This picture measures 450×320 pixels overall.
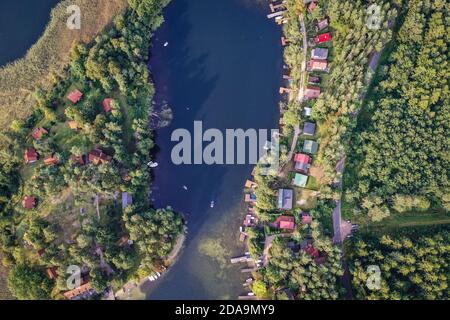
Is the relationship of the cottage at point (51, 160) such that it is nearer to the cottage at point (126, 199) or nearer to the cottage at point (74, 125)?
the cottage at point (74, 125)

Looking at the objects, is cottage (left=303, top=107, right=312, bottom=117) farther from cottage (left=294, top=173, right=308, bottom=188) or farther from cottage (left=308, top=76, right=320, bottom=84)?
cottage (left=294, top=173, right=308, bottom=188)

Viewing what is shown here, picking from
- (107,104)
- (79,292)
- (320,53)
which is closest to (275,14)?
(320,53)

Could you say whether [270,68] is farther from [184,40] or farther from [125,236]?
[125,236]

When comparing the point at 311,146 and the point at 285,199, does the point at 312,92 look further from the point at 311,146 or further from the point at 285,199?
the point at 285,199

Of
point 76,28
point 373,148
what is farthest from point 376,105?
point 76,28

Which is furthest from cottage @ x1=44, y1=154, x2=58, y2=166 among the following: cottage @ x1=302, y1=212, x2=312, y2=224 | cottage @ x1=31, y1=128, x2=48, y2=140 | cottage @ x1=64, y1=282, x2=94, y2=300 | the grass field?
cottage @ x1=302, y1=212, x2=312, y2=224
